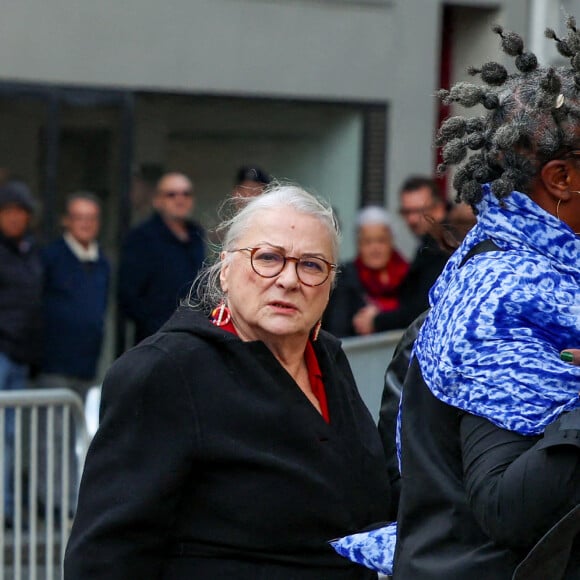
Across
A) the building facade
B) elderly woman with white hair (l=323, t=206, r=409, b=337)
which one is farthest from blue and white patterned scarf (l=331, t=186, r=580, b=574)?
the building facade

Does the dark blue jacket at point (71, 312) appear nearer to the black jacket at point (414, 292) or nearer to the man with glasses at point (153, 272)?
the man with glasses at point (153, 272)

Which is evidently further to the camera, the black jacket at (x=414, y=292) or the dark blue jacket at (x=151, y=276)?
the dark blue jacket at (x=151, y=276)

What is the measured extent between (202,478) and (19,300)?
517 centimetres

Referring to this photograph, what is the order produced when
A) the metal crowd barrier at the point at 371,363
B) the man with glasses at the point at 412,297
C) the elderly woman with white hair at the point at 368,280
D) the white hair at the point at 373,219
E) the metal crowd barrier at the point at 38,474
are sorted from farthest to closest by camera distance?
the white hair at the point at 373,219, the elderly woman with white hair at the point at 368,280, the man with glasses at the point at 412,297, the metal crowd barrier at the point at 38,474, the metal crowd barrier at the point at 371,363

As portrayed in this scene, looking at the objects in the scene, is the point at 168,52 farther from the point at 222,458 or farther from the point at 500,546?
the point at 500,546

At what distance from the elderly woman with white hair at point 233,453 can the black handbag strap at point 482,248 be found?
2.88 feet

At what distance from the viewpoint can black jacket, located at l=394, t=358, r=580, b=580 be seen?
6.98ft

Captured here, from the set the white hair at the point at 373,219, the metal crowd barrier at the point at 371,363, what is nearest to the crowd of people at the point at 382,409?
the metal crowd barrier at the point at 371,363

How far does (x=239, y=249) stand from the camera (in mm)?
3297

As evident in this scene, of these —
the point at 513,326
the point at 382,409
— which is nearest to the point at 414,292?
the point at 382,409

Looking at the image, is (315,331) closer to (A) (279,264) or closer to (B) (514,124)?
(A) (279,264)

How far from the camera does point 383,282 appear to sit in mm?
8039

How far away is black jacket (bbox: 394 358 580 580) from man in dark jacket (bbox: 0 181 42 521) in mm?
5834

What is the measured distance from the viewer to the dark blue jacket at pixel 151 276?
854 cm
